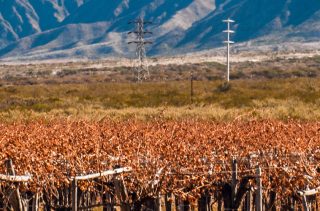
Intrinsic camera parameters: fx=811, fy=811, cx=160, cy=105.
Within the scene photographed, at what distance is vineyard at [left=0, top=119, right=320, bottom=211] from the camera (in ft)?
45.4

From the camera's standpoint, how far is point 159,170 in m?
13.8

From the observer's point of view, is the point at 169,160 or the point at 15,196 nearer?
the point at 15,196

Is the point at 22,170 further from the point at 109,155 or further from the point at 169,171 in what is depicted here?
the point at 169,171

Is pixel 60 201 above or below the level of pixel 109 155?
below

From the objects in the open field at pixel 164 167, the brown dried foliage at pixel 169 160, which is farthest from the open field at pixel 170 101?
the brown dried foliage at pixel 169 160

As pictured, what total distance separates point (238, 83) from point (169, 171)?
38561mm

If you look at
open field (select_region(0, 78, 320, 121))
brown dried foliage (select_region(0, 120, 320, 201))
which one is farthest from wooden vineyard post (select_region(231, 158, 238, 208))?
open field (select_region(0, 78, 320, 121))

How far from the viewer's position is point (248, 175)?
15.0 meters

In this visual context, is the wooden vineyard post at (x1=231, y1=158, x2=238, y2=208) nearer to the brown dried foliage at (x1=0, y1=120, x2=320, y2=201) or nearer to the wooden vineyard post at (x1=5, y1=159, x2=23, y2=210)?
the brown dried foliage at (x1=0, y1=120, x2=320, y2=201)

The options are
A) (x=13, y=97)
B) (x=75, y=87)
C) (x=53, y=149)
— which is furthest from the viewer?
(x=75, y=87)

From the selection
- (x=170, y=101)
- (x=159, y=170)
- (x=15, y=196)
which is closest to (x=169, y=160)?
(x=159, y=170)

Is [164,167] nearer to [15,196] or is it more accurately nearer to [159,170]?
[159,170]

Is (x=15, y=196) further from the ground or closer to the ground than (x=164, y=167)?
closer to the ground

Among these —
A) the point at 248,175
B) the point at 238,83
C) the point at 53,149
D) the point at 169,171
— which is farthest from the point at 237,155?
the point at 238,83
